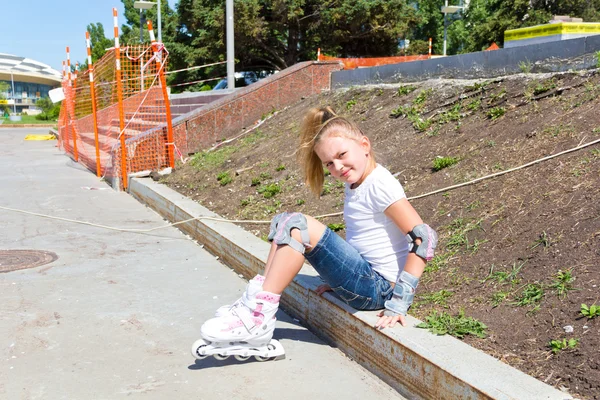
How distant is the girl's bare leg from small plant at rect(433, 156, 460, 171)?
239cm

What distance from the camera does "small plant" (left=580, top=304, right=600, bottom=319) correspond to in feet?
9.02

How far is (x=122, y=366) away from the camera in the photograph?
10.9 feet

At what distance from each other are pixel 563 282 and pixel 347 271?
3.59 ft

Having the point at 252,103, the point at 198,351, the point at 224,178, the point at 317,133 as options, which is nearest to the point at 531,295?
the point at 317,133

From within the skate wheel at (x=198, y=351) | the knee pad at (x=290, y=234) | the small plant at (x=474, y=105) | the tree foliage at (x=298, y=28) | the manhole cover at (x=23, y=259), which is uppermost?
the tree foliage at (x=298, y=28)

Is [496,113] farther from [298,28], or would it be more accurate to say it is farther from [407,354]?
[298,28]

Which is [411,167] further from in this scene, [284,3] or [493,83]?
[284,3]

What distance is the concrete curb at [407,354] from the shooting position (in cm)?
239

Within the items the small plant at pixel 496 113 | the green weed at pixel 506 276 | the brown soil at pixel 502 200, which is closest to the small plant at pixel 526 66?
the brown soil at pixel 502 200

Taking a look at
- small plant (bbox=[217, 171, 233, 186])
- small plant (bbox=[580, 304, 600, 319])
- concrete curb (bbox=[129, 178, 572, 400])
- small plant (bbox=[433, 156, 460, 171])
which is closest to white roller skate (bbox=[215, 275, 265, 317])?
concrete curb (bbox=[129, 178, 572, 400])

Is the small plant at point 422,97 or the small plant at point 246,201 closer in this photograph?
the small plant at point 246,201

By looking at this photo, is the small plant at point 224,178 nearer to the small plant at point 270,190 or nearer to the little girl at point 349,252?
the small plant at point 270,190

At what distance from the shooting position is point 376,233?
10.7ft

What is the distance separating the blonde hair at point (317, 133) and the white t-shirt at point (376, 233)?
18 cm
